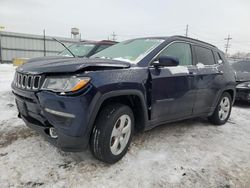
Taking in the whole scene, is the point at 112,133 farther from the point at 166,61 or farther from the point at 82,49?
the point at 82,49

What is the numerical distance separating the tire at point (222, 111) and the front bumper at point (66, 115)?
3.13 m

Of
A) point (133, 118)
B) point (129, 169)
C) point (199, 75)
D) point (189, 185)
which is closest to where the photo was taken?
point (189, 185)

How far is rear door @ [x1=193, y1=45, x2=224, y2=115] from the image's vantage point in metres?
3.99

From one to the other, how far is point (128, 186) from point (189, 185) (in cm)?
67

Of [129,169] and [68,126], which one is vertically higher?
[68,126]

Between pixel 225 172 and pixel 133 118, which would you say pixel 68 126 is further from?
pixel 225 172

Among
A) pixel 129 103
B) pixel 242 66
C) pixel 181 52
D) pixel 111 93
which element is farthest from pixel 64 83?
pixel 242 66

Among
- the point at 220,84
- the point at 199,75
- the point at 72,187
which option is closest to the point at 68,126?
the point at 72,187

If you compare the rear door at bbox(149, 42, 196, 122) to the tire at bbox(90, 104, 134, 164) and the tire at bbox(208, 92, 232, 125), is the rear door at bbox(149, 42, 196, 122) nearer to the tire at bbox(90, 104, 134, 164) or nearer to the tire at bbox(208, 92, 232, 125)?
the tire at bbox(90, 104, 134, 164)

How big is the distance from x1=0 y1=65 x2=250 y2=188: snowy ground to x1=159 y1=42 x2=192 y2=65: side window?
1291mm

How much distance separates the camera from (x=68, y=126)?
2.36m

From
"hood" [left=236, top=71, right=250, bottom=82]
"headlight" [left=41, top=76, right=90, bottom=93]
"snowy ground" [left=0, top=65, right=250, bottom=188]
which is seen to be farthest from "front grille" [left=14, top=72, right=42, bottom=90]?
"hood" [left=236, top=71, right=250, bottom=82]

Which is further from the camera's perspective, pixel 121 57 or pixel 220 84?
pixel 220 84

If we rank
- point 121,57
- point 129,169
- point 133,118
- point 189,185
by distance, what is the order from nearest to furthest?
point 189,185, point 129,169, point 133,118, point 121,57
